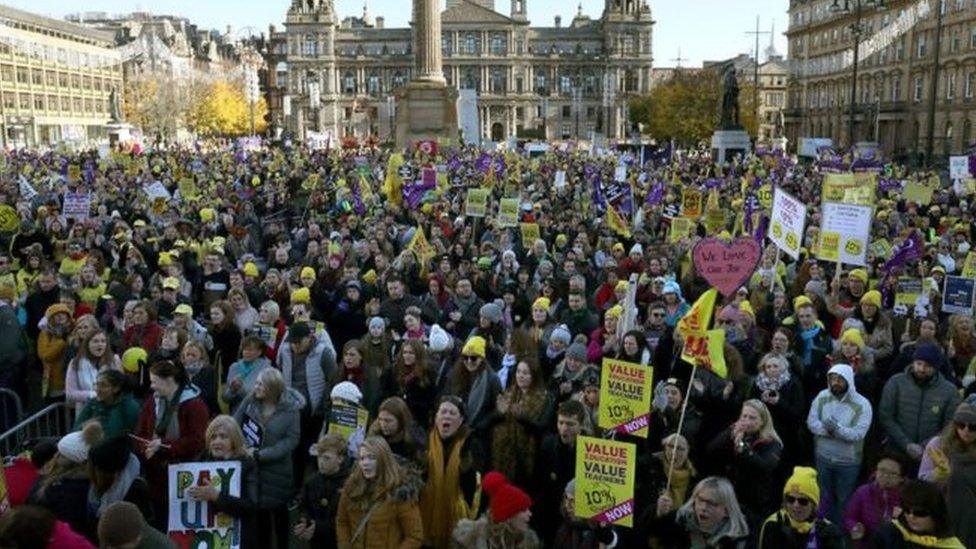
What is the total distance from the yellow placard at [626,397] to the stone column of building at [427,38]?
42207mm

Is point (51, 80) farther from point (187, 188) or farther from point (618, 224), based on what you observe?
point (618, 224)

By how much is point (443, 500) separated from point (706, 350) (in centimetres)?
218

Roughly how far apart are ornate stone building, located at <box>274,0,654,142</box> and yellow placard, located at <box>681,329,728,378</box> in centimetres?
12553

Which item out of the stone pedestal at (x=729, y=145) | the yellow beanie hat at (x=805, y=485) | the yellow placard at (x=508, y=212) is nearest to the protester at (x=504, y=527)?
the yellow beanie hat at (x=805, y=485)

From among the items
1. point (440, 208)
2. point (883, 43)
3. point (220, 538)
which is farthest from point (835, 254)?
point (883, 43)

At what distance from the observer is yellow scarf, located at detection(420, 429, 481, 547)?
219 inches

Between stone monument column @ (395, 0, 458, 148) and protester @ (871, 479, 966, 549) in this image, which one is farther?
stone monument column @ (395, 0, 458, 148)

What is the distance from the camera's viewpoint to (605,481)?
16.9ft

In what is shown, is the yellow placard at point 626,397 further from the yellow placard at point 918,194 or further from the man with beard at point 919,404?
the yellow placard at point 918,194

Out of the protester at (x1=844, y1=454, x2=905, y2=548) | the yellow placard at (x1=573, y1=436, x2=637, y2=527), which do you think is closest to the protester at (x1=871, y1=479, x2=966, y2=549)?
the protester at (x1=844, y1=454, x2=905, y2=548)

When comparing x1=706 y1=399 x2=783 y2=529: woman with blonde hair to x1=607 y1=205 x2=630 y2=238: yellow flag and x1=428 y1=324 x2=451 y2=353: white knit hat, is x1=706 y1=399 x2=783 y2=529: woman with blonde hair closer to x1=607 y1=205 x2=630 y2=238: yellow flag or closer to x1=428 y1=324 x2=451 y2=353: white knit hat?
x1=428 y1=324 x2=451 y2=353: white knit hat

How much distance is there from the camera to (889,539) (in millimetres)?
4500

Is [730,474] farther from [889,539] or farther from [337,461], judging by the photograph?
[337,461]

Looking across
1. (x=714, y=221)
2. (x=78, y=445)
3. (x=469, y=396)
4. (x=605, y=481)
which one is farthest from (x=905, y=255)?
(x=78, y=445)
